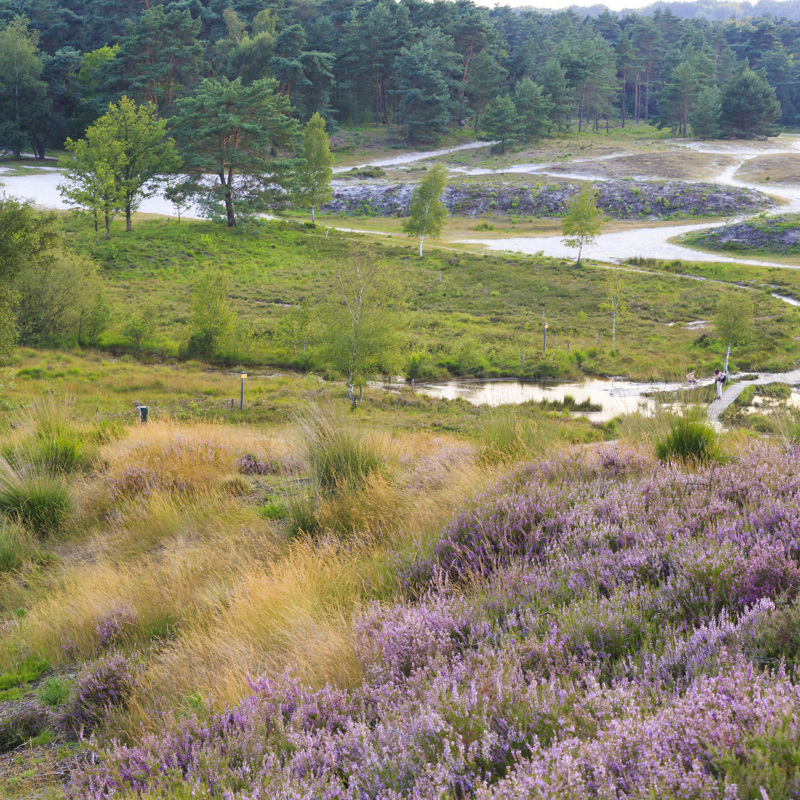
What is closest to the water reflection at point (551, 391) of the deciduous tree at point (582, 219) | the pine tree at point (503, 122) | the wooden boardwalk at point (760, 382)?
the wooden boardwalk at point (760, 382)

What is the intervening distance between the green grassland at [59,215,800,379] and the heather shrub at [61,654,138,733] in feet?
82.9

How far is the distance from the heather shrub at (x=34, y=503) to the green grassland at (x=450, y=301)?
78.0ft

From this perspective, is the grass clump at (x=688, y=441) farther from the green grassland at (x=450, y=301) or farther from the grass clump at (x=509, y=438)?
the green grassland at (x=450, y=301)

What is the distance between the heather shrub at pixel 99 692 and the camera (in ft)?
10.5

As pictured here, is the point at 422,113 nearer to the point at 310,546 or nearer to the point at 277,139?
the point at 277,139

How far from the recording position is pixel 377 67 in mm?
99375

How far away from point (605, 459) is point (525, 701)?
130 inches

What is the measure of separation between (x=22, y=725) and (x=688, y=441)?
4894 mm

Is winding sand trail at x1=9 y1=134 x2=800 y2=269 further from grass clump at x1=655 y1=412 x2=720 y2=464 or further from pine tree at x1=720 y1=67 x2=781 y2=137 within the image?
grass clump at x1=655 y1=412 x2=720 y2=464

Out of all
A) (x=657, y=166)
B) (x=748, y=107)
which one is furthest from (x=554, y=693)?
(x=748, y=107)

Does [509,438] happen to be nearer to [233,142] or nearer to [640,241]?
[233,142]

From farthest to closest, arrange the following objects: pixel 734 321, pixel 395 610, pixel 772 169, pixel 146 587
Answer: pixel 772 169 < pixel 734 321 < pixel 146 587 < pixel 395 610

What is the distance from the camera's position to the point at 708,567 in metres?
2.93

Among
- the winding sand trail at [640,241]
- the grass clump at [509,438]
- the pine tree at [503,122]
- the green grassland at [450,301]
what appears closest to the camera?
the grass clump at [509,438]
